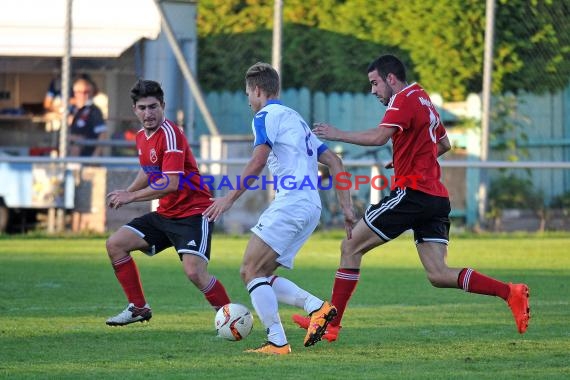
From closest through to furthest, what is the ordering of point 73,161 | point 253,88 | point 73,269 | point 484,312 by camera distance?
1. point 253,88
2. point 484,312
3. point 73,269
4. point 73,161

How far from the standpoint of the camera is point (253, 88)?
7.61 meters

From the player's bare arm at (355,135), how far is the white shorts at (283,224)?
446 mm

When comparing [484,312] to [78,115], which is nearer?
[484,312]

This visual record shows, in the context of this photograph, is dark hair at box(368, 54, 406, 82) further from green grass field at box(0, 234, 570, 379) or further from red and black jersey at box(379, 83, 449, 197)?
green grass field at box(0, 234, 570, 379)

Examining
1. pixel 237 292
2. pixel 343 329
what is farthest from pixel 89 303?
pixel 343 329

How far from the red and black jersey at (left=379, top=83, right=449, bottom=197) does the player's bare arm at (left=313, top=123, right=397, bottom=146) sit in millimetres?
211

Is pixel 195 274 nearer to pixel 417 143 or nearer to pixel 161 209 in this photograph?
pixel 161 209

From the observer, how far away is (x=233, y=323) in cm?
779

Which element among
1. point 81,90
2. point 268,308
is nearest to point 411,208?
point 268,308

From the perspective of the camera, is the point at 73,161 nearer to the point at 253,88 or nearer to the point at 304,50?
the point at 304,50

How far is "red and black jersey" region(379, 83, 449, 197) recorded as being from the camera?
8.02 m

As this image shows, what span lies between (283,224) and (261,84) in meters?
0.89

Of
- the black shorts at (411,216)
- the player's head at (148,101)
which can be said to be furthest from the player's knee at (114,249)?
the black shorts at (411,216)

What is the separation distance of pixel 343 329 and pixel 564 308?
7.30 ft
